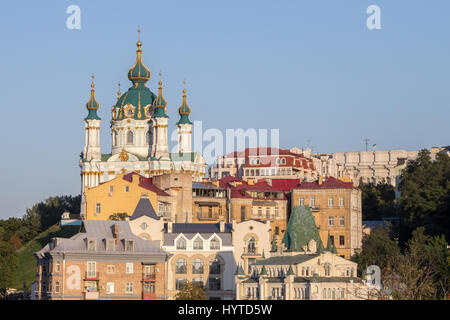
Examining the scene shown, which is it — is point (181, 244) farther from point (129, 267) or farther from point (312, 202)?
point (312, 202)

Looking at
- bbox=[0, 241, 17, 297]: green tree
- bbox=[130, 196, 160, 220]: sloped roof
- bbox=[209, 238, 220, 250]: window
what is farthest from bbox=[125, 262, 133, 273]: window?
bbox=[0, 241, 17, 297]: green tree

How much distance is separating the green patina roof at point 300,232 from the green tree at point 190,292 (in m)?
7.38

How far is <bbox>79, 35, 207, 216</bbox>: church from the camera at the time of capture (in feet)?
442

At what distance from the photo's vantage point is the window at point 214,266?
285 feet

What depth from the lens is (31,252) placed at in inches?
4336

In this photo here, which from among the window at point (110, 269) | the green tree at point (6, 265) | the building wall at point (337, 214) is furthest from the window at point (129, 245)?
the building wall at point (337, 214)

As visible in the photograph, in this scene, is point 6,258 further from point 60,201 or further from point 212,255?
point 60,201

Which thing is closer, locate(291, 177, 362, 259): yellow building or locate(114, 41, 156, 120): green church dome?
locate(291, 177, 362, 259): yellow building

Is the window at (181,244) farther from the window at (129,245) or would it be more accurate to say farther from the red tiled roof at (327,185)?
the red tiled roof at (327,185)

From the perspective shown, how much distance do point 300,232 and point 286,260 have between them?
788 centimetres

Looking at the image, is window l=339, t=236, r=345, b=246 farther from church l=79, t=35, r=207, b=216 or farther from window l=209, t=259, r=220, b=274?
church l=79, t=35, r=207, b=216

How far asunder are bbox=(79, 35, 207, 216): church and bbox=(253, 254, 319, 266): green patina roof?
5293cm
